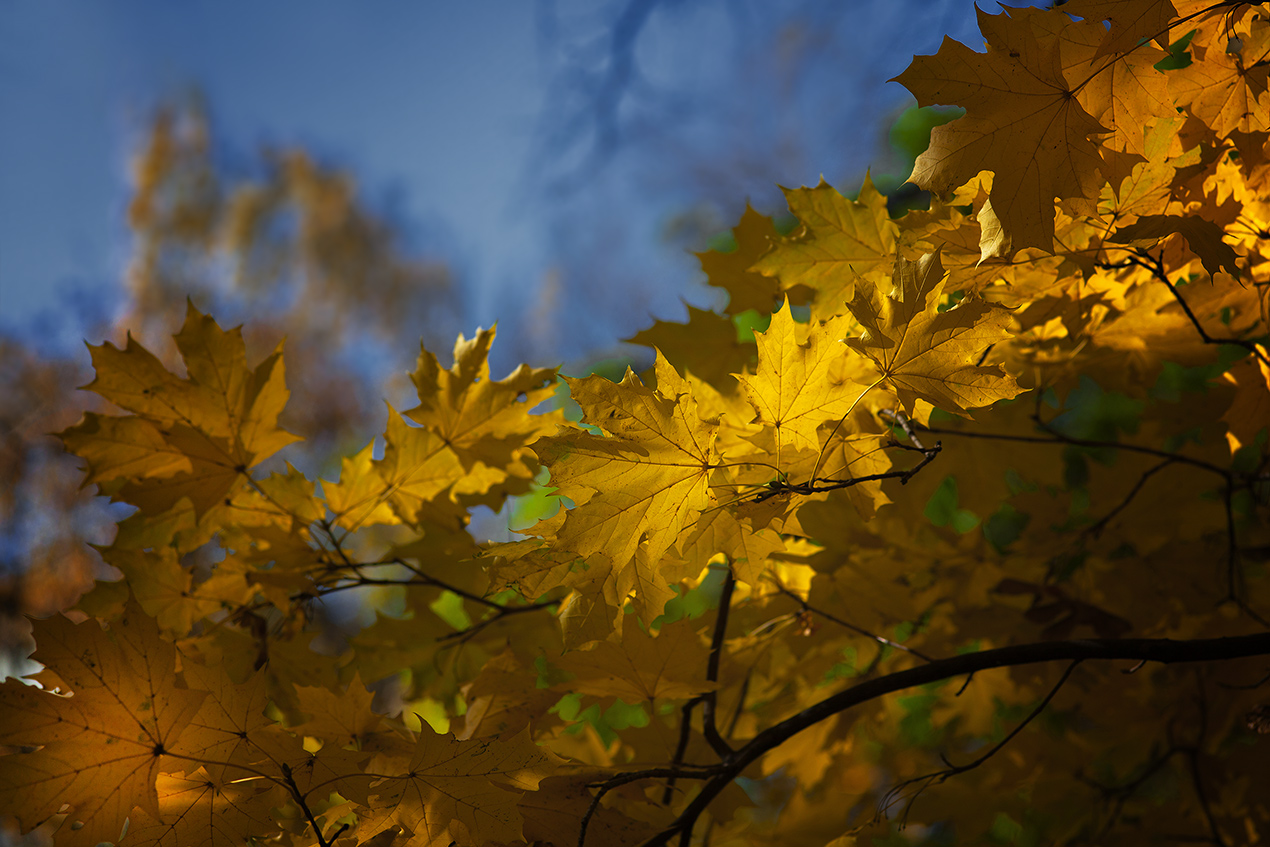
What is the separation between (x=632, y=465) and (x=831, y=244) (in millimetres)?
411

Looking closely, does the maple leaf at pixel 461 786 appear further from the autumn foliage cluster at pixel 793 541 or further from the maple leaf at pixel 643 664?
the maple leaf at pixel 643 664

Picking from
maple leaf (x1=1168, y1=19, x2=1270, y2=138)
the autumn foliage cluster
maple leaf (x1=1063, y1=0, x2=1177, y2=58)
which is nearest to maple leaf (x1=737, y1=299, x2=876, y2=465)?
the autumn foliage cluster

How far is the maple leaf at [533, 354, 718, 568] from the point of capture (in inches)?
26.0

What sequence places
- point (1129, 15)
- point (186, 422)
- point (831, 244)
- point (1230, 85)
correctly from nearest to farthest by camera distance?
1. point (1129, 15)
2. point (1230, 85)
3. point (831, 244)
4. point (186, 422)

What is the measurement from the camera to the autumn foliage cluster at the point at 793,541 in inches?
26.0

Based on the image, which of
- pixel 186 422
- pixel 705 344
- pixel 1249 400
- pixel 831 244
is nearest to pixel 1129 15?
pixel 831 244

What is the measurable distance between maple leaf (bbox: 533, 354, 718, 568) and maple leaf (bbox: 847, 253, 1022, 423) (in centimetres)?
17

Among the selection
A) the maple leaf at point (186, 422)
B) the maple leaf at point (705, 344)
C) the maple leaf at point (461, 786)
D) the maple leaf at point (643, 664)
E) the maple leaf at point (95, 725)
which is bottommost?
the maple leaf at point (461, 786)

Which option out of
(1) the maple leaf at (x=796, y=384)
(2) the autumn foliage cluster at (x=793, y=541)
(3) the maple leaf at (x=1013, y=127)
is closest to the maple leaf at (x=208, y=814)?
(2) the autumn foliage cluster at (x=793, y=541)

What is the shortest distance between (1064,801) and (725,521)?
1.05m

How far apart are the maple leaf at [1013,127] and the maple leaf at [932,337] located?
7 cm

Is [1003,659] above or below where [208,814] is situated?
below

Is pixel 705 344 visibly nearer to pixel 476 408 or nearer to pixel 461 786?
pixel 476 408

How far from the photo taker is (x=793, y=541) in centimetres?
105
